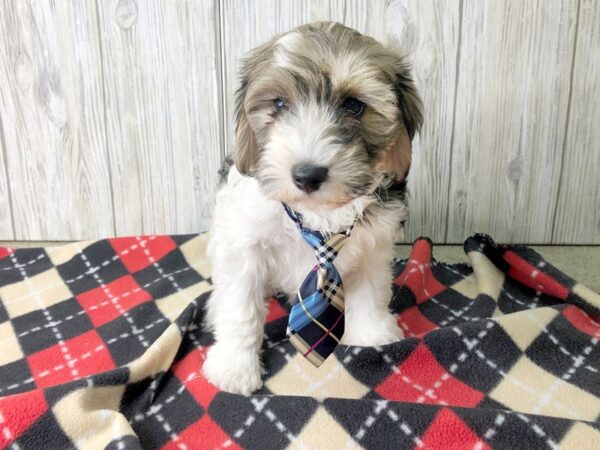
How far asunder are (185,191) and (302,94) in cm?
166

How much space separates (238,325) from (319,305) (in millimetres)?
319

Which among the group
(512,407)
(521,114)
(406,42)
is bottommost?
(512,407)

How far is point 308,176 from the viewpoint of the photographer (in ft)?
5.58

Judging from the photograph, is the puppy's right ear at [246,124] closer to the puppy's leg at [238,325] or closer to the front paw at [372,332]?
the puppy's leg at [238,325]

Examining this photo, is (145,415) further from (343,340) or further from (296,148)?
(296,148)

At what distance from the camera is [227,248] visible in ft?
7.09

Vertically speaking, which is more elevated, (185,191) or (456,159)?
(456,159)

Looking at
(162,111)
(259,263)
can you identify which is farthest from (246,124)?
(162,111)

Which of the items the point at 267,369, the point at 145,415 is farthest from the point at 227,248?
the point at 145,415

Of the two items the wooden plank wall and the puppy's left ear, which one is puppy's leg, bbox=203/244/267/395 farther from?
the wooden plank wall

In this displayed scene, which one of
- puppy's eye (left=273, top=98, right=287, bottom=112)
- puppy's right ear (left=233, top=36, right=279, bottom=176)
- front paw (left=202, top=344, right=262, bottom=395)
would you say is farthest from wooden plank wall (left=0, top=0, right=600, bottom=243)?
front paw (left=202, top=344, right=262, bottom=395)

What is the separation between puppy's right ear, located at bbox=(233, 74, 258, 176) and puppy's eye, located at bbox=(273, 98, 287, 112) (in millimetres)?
133

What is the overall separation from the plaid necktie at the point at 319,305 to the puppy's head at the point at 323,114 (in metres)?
0.27

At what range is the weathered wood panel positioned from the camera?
116 inches
